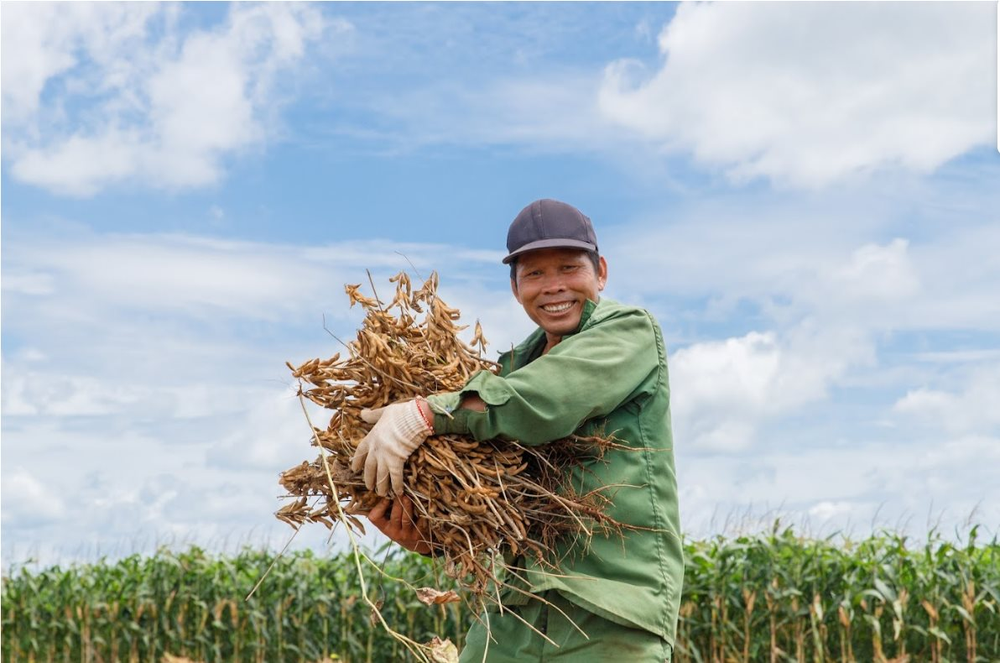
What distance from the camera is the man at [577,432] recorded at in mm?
2824

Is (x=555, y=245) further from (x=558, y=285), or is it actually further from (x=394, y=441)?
(x=394, y=441)

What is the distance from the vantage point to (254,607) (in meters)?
8.99

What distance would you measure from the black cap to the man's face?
50mm

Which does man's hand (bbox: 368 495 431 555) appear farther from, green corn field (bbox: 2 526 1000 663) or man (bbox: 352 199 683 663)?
green corn field (bbox: 2 526 1000 663)

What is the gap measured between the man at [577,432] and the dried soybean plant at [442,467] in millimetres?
53

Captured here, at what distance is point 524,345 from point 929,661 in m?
5.47

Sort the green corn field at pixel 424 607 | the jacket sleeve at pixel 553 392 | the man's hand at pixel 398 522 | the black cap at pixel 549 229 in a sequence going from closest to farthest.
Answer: the jacket sleeve at pixel 553 392 → the man's hand at pixel 398 522 → the black cap at pixel 549 229 → the green corn field at pixel 424 607

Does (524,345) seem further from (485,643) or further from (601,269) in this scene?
(485,643)

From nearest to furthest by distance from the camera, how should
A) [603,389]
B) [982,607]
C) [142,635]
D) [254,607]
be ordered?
[603,389]
[982,607]
[254,607]
[142,635]

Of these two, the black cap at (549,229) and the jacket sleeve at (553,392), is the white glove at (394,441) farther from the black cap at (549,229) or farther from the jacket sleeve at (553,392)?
the black cap at (549,229)

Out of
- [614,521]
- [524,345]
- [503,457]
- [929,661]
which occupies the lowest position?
[929,661]

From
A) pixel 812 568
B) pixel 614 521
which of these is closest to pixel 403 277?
pixel 614 521

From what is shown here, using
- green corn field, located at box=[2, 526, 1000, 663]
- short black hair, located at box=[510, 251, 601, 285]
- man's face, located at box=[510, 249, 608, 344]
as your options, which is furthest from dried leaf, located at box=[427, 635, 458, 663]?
green corn field, located at box=[2, 526, 1000, 663]

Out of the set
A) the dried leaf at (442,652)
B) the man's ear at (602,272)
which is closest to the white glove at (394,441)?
the dried leaf at (442,652)
